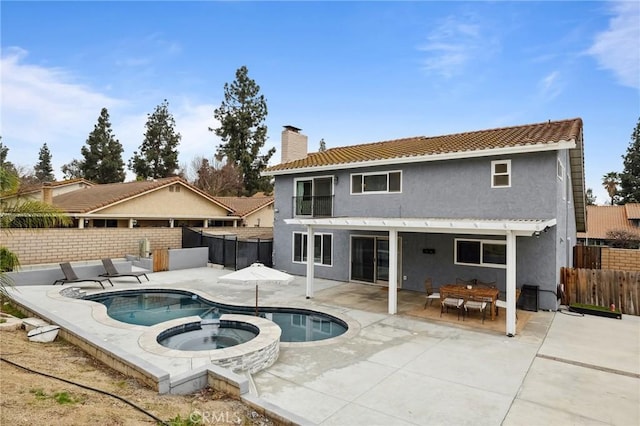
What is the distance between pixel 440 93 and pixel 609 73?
8.94 metres

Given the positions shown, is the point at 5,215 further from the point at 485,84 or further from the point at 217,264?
the point at 485,84

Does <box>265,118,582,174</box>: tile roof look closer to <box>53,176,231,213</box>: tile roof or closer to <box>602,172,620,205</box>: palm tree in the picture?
<box>53,176,231,213</box>: tile roof

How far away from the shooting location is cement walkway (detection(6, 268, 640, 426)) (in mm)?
6062

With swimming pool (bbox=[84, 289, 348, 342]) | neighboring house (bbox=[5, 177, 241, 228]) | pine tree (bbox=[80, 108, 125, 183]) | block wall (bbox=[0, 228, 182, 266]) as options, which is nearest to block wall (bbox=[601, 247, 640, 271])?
swimming pool (bbox=[84, 289, 348, 342])

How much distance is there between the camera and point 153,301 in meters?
14.8

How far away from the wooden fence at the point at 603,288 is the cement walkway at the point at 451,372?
1040 mm

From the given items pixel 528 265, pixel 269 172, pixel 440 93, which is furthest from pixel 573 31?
pixel 269 172

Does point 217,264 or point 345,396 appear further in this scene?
point 217,264

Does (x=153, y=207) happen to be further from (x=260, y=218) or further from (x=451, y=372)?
(x=451, y=372)

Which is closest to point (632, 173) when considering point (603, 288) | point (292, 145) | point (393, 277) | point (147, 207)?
point (603, 288)

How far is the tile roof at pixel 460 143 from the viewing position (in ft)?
44.6

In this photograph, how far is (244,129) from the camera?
46.1 meters

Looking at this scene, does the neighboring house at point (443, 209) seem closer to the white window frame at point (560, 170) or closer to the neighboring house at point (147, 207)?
the white window frame at point (560, 170)

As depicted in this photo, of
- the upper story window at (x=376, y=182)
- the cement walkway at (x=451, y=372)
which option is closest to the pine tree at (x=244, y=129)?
the upper story window at (x=376, y=182)
